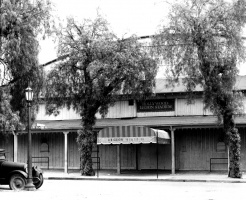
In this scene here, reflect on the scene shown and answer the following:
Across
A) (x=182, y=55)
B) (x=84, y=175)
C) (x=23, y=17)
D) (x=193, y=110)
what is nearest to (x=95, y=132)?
(x=84, y=175)

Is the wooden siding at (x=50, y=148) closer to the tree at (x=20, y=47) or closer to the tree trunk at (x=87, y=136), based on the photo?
the tree trunk at (x=87, y=136)

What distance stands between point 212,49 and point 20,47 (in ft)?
31.7

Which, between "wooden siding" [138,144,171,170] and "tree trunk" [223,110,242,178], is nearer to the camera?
"tree trunk" [223,110,242,178]

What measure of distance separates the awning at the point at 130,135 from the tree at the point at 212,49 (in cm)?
328

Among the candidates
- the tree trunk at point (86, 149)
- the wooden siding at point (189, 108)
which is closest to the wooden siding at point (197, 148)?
the wooden siding at point (189, 108)

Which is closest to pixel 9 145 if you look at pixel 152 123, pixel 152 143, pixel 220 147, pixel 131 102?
pixel 131 102

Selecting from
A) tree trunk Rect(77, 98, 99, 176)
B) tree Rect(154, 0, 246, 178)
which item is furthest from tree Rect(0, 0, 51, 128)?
tree Rect(154, 0, 246, 178)

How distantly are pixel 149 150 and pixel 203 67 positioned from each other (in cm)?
950

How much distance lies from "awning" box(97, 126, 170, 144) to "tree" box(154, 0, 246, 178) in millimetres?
3284

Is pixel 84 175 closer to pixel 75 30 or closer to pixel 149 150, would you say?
pixel 149 150

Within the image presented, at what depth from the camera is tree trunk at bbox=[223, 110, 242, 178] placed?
90.0ft

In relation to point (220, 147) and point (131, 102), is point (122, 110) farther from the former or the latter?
point (220, 147)

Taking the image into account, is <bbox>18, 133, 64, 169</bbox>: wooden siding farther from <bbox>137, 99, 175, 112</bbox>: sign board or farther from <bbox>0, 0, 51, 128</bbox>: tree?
<bbox>0, 0, 51, 128</bbox>: tree

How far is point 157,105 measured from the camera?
35031 millimetres
